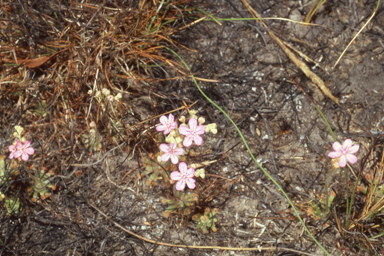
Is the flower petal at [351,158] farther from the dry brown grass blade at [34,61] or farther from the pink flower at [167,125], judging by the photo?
the dry brown grass blade at [34,61]

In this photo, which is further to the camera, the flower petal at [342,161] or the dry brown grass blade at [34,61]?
the dry brown grass blade at [34,61]

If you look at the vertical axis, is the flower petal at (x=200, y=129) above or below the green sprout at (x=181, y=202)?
above

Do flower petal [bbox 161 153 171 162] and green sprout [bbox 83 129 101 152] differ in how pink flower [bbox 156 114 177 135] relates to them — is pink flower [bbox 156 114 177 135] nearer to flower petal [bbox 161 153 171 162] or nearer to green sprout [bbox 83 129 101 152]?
flower petal [bbox 161 153 171 162]

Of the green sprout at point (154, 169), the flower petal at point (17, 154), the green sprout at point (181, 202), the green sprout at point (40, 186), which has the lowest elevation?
the green sprout at point (40, 186)

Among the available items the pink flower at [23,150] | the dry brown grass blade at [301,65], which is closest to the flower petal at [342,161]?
the dry brown grass blade at [301,65]

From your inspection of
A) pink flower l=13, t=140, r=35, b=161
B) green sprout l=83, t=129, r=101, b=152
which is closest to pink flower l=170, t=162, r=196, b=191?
green sprout l=83, t=129, r=101, b=152

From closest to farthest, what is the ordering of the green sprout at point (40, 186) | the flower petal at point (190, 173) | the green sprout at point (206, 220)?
the flower petal at point (190, 173) → the green sprout at point (206, 220) → the green sprout at point (40, 186)

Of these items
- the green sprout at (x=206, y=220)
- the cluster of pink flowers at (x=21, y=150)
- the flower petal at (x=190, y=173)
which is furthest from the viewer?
the green sprout at (x=206, y=220)
